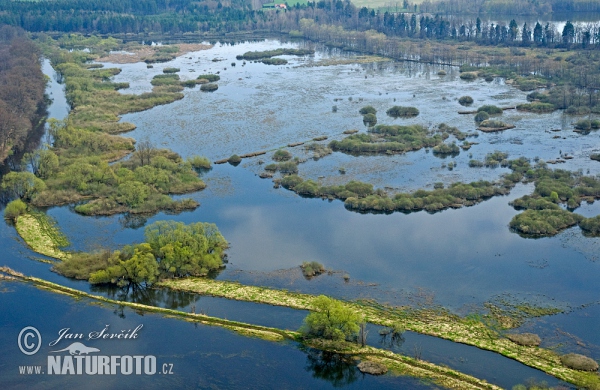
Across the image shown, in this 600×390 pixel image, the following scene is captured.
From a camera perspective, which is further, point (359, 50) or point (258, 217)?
point (359, 50)

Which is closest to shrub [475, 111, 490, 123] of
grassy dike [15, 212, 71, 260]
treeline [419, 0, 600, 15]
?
grassy dike [15, 212, 71, 260]

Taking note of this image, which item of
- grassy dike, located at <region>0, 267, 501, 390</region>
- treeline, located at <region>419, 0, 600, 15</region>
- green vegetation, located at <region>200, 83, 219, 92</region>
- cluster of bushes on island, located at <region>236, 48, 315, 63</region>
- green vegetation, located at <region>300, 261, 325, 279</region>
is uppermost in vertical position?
treeline, located at <region>419, 0, 600, 15</region>

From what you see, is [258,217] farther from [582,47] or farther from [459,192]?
[582,47]

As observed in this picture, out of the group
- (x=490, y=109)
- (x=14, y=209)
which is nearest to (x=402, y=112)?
(x=490, y=109)

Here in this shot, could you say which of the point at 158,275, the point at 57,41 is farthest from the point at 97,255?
the point at 57,41

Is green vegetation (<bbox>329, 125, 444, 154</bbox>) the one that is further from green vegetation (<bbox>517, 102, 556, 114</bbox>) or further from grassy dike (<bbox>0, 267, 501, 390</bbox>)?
grassy dike (<bbox>0, 267, 501, 390</bbox>)

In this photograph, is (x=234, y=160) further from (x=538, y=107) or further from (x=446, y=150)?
(x=538, y=107)
